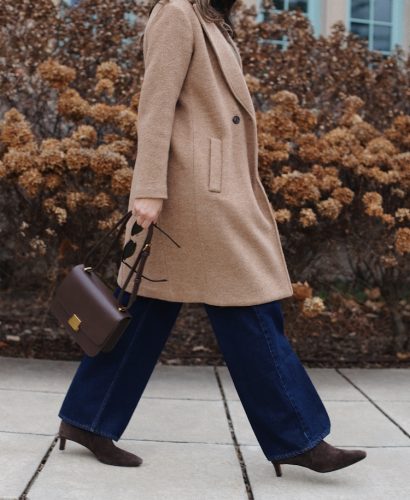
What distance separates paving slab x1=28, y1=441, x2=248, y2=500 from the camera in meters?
3.25

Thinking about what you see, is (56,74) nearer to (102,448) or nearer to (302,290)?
(302,290)

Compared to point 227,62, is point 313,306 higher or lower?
lower

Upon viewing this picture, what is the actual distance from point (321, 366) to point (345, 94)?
1.86 meters

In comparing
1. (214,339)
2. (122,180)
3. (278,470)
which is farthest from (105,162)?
(278,470)

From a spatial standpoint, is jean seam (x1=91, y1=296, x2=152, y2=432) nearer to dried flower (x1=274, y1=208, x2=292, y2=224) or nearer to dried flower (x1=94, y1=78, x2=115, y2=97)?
dried flower (x1=274, y1=208, x2=292, y2=224)

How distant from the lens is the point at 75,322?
3312mm

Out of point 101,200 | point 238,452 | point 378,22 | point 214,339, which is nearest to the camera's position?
point 238,452

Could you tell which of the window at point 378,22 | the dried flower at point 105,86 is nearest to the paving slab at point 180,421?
the dried flower at point 105,86

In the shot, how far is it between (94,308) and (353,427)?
5.50ft

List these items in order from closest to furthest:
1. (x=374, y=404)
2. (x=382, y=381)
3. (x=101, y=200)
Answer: (x=374, y=404)
(x=101, y=200)
(x=382, y=381)

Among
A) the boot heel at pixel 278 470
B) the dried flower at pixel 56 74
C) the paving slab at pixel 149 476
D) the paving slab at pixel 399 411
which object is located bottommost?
the paving slab at pixel 399 411

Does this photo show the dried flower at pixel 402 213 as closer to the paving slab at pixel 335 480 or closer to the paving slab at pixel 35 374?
the paving slab at pixel 335 480

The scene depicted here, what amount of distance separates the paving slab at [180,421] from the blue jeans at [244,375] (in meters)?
0.57

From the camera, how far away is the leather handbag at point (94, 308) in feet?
10.5
